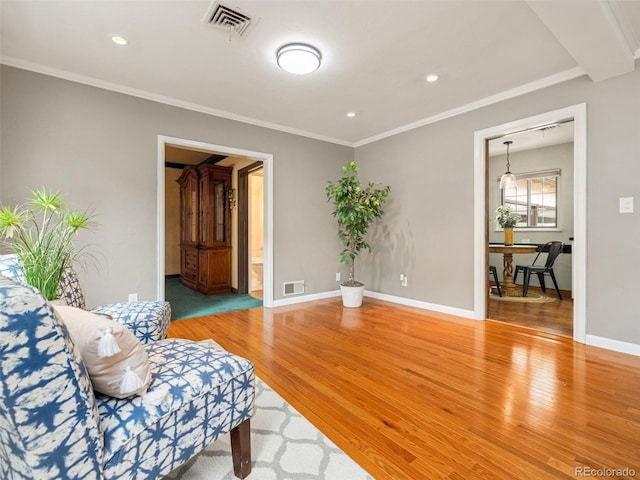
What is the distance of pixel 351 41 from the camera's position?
2.40m

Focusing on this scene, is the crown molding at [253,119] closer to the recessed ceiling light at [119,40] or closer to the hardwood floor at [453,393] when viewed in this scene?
the recessed ceiling light at [119,40]

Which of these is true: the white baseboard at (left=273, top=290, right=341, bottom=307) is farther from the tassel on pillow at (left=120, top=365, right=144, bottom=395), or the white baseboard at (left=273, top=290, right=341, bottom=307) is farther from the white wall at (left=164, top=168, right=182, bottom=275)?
the white wall at (left=164, top=168, right=182, bottom=275)

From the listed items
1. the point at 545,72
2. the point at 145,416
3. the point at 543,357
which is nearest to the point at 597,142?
the point at 545,72

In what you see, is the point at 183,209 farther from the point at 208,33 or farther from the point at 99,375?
the point at 99,375

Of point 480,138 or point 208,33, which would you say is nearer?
point 208,33

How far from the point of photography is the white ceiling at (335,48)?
6.69 ft

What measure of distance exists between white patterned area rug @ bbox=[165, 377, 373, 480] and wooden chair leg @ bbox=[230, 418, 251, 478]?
0.13ft

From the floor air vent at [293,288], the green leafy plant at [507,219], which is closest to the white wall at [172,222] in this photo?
the floor air vent at [293,288]

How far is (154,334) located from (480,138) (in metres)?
3.84

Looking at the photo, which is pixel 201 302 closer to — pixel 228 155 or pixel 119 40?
pixel 228 155

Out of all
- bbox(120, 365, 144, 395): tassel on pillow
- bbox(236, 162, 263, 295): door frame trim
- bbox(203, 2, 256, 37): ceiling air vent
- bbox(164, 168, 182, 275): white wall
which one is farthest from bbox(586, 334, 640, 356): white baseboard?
bbox(164, 168, 182, 275): white wall

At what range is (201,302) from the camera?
4.68 m

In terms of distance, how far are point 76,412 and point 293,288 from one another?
3.74m

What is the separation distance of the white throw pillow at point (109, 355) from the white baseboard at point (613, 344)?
3.58 meters
